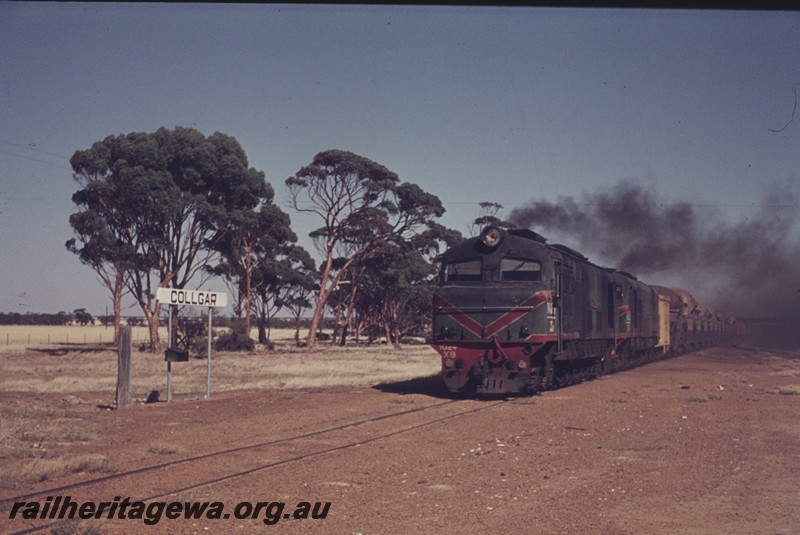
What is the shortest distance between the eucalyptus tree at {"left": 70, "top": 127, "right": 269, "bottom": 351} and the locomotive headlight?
98.5 feet

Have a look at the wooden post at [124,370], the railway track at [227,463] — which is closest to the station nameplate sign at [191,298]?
the wooden post at [124,370]

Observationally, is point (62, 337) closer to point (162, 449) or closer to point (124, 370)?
point (124, 370)

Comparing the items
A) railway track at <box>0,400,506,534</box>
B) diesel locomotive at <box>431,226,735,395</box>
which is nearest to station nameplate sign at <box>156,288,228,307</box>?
diesel locomotive at <box>431,226,735,395</box>

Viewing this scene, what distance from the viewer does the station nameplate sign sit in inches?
703

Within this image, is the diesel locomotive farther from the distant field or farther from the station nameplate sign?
the distant field

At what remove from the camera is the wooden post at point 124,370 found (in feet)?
55.6

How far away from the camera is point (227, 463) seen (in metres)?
10.1

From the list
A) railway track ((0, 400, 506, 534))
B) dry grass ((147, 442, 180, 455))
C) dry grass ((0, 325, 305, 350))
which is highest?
dry grass ((0, 325, 305, 350))

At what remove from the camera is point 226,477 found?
9086 mm

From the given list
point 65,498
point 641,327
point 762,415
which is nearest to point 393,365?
point 641,327

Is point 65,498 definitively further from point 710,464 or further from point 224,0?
point 710,464

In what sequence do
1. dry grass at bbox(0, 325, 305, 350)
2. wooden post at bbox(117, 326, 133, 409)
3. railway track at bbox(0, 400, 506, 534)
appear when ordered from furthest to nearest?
1. dry grass at bbox(0, 325, 305, 350)
2. wooden post at bbox(117, 326, 133, 409)
3. railway track at bbox(0, 400, 506, 534)

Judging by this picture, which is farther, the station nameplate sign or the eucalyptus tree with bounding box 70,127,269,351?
the eucalyptus tree with bounding box 70,127,269,351

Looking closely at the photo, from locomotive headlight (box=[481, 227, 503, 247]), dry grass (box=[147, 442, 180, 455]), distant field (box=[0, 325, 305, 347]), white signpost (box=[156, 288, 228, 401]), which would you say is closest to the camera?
dry grass (box=[147, 442, 180, 455])
